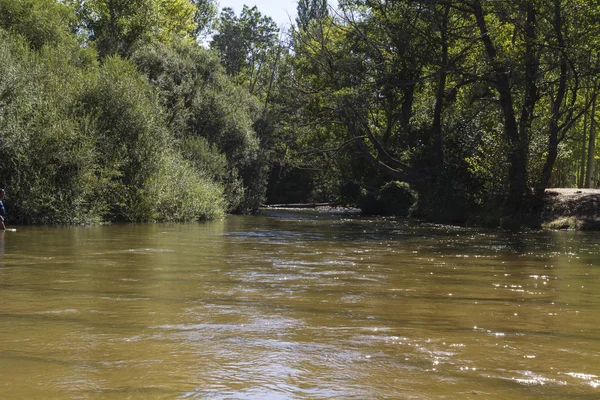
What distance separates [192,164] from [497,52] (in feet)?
54.5

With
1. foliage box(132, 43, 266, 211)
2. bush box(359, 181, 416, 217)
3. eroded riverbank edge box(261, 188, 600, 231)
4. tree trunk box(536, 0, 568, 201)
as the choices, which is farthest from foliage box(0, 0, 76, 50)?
eroded riverbank edge box(261, 188, 600, 231)

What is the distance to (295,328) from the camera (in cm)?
564

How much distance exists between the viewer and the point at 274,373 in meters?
4.21

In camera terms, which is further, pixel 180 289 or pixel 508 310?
pixel 180 289

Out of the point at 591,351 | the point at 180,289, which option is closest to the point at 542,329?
the point at 591,351

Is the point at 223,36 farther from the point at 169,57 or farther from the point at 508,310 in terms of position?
the point at 508,310

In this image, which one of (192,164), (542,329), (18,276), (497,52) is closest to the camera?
(542,329)

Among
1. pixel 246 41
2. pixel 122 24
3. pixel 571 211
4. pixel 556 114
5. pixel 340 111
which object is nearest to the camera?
pixel 556 114

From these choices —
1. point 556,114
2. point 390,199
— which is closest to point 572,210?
point 556,114

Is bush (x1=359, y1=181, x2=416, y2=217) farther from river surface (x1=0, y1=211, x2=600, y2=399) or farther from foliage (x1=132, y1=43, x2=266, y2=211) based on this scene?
river surface (x1=0, y1=211, x2=600, y2=399)

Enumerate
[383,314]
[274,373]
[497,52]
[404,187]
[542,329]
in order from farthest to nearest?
[404,187] < [497,52] < [383,314] < [542,329] < [274,373]

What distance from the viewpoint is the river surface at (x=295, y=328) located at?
3.97 metres

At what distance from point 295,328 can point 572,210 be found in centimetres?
2140

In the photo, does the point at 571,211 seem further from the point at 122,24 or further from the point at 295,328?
the point at 122,24
